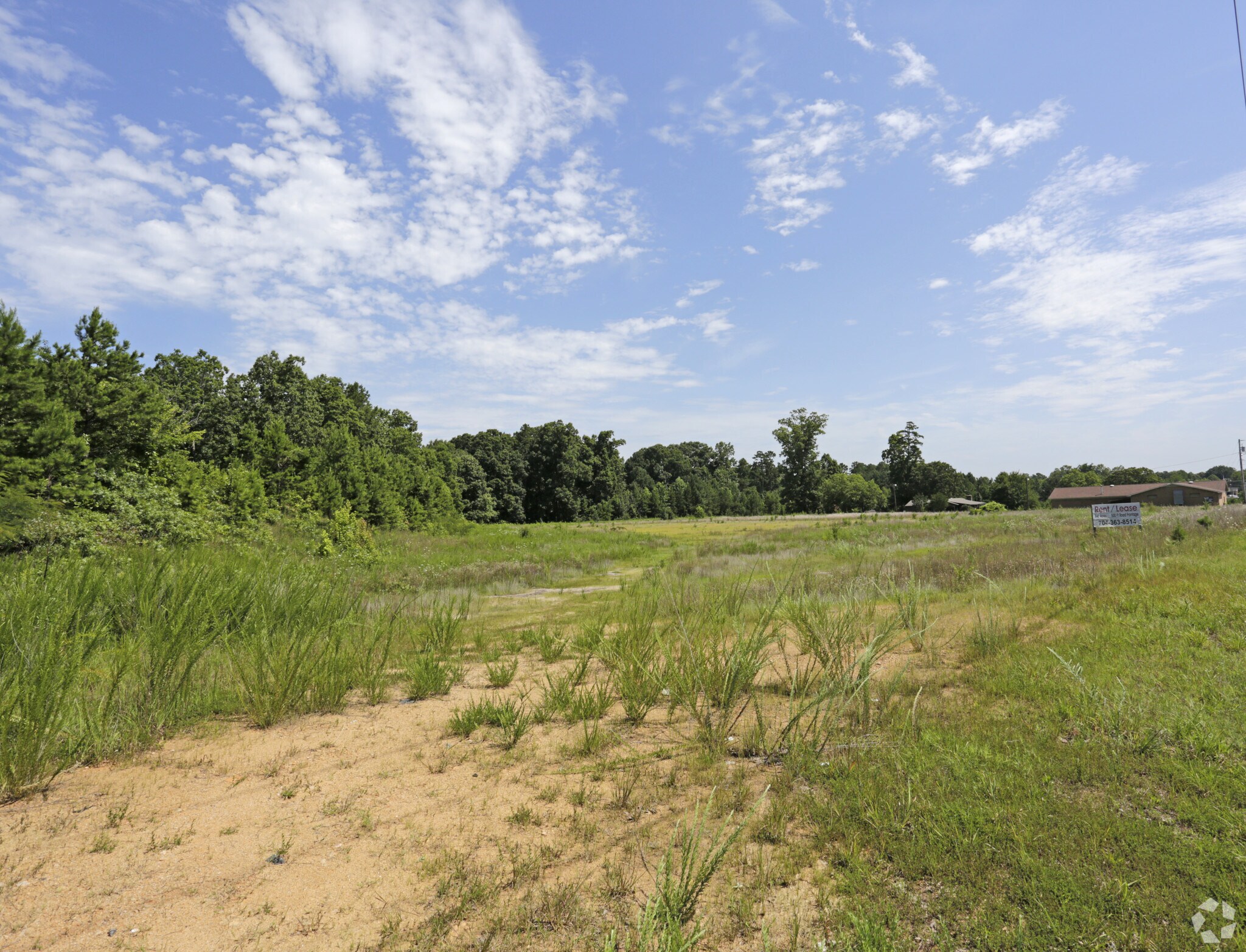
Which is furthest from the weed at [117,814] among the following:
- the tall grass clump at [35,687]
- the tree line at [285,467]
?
the tree line at [285,467]

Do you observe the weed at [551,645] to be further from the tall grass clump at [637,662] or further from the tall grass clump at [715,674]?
the tall grass clump at [715,674]

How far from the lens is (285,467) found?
34.1 meters

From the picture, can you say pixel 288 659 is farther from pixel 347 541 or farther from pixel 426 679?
pixel 347 541

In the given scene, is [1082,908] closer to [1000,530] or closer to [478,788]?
[478,788]

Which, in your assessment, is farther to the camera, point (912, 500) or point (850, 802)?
point (912, 500)

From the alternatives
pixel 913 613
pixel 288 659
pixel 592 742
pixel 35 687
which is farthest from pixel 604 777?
pixel 913 613

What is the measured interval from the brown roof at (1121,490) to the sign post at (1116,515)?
60.5m

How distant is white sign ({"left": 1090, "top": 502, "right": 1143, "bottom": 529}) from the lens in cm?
1984

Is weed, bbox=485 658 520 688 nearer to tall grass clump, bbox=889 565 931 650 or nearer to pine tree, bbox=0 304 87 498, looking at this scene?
tall grass clump, bbox=889 565 931 650

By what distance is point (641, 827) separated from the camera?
11.4ft

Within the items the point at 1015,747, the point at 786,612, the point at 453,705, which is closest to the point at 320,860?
the point at 453,705

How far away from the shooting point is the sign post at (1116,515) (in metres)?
19.8

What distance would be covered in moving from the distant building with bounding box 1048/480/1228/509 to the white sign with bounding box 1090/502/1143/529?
56.6 m

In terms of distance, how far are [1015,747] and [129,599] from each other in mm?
8600
